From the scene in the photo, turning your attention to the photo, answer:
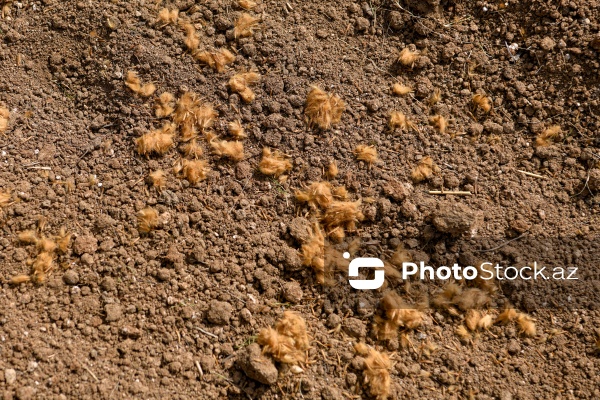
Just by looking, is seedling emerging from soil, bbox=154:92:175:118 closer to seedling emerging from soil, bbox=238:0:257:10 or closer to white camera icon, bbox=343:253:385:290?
seedling emerging from soil, bbox=238:0:257:10

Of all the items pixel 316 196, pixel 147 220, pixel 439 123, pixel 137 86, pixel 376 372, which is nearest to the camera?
pixel 376 372

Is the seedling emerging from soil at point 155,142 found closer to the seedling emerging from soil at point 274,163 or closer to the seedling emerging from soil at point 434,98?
the seedling emerging from soil at point 274,163

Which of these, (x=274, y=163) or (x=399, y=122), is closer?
(x=274, y=163)

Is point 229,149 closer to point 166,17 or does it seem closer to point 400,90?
point 166,17

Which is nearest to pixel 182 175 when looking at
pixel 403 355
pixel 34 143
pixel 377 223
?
pixel 34 143

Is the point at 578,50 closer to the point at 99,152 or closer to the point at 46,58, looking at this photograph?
the point at 99,152

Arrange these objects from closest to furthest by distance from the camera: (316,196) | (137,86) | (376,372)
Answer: (376,372) < (316,196) < (137,86)

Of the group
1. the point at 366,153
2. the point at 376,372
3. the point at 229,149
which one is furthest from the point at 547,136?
the point at 229,149

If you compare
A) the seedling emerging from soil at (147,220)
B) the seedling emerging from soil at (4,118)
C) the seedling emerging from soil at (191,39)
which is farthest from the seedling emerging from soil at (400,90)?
the seedling emerging from soil at (4,118)
